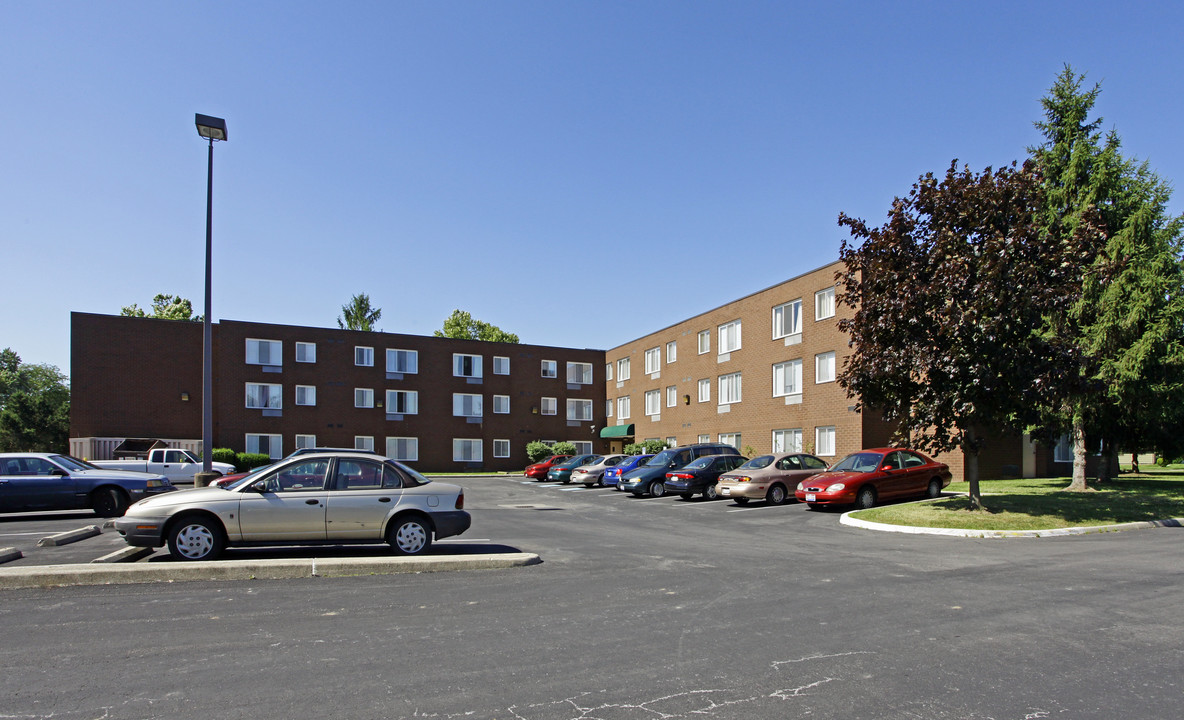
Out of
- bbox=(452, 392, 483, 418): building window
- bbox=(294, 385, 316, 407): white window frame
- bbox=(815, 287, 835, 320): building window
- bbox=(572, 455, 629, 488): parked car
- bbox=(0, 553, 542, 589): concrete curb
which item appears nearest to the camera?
bbox=(0, 553, 542, 589): concrete curb

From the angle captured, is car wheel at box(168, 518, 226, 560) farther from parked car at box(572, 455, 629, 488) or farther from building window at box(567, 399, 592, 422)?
building window at box(567, 399, 592, 422)

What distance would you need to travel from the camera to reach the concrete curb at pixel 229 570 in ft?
28.2

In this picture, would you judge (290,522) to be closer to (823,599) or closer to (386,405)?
(823,599)

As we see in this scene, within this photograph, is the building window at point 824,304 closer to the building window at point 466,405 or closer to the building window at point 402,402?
the building window at point 466,405

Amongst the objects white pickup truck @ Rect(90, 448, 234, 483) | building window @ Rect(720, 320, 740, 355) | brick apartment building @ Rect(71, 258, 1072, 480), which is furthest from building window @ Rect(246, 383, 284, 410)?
building window @ Rect(720, 320, 740, 355)

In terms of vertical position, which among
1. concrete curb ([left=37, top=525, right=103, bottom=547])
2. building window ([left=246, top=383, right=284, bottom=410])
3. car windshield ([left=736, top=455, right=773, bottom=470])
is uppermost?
building window ([left=246, top=383, right=284, bottom=410])

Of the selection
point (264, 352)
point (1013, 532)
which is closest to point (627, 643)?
point (1013, 532)

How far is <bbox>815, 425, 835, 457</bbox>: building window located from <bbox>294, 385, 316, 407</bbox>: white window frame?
2991 centimetres

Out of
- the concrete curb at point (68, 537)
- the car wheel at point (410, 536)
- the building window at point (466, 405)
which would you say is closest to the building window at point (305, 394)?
the building window at point (466, 405)

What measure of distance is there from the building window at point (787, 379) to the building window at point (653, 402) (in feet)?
42.0

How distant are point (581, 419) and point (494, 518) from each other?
36.6 meters

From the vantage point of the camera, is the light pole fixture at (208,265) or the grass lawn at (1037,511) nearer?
the grass lawn at (1037,511)

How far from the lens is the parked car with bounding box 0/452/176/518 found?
1591 centimetres

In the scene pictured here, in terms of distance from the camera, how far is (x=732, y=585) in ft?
30.1
